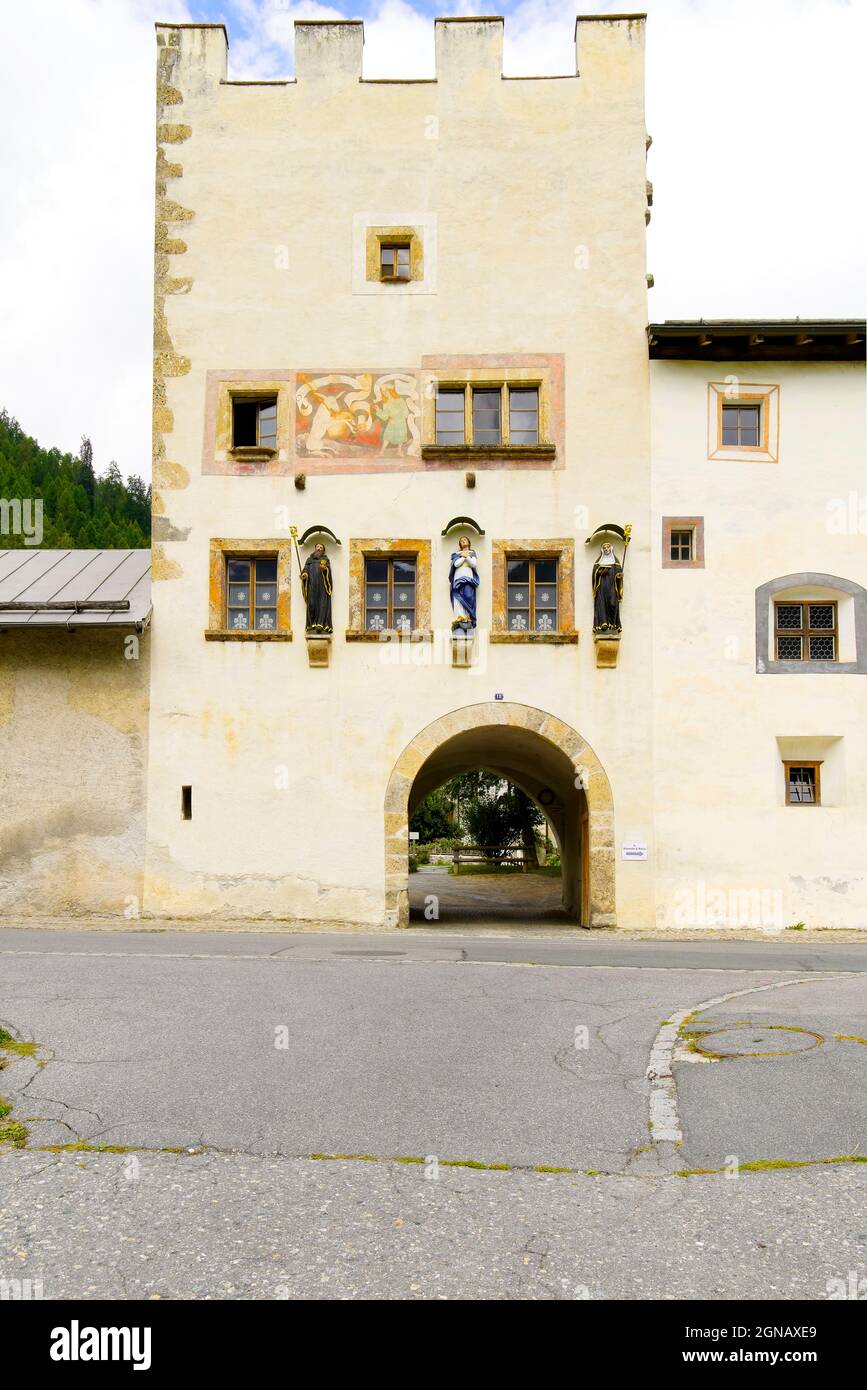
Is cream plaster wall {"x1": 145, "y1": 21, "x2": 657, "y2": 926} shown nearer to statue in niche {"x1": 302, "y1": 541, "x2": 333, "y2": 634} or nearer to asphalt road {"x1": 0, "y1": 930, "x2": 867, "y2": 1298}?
statue in niche {"x1": 302, "y1": 541, "x2": 333, "y2": 634}

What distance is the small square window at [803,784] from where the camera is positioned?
19.0 metres

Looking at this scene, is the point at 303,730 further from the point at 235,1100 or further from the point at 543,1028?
the point at 235,1100

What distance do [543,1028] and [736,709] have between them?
11101mm

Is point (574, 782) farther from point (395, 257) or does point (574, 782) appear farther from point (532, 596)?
point (395, 257)

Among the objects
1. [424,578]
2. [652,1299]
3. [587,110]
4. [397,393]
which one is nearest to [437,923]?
[424,578]

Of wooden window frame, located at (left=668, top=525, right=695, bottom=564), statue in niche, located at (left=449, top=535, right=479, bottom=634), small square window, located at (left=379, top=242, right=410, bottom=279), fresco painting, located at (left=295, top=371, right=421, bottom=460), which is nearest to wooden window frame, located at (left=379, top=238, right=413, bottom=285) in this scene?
small square window, located at (left=379, top=242, right=410, bottom=279)

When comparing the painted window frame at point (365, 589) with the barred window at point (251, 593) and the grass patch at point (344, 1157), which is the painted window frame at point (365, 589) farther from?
the grass patch at point (344, 1157)

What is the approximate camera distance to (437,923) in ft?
67.2

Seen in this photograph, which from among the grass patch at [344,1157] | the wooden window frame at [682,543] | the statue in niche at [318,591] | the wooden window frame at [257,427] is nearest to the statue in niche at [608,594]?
the wooden window frame at [682,543]

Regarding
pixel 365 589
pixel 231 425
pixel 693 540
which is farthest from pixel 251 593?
pixel 693 540

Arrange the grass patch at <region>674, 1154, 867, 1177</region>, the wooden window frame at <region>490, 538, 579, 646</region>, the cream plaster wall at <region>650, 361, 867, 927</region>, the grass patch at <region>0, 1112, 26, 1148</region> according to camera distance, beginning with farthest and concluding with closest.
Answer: the wooden window frame at <region>490, 538, 579, 646</region> → the cream plaster wall at <region>650, 361, 867, 927</region> → the grass patch at <region>0, 1112, 26, 1148</region> → the grass patch at <region>674, 1154, 867, 1177</region>

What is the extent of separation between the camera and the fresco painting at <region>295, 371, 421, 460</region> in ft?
63.7

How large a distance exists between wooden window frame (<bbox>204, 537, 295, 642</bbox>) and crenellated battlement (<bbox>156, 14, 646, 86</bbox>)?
7977 millimetres

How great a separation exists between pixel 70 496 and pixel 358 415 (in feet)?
295
